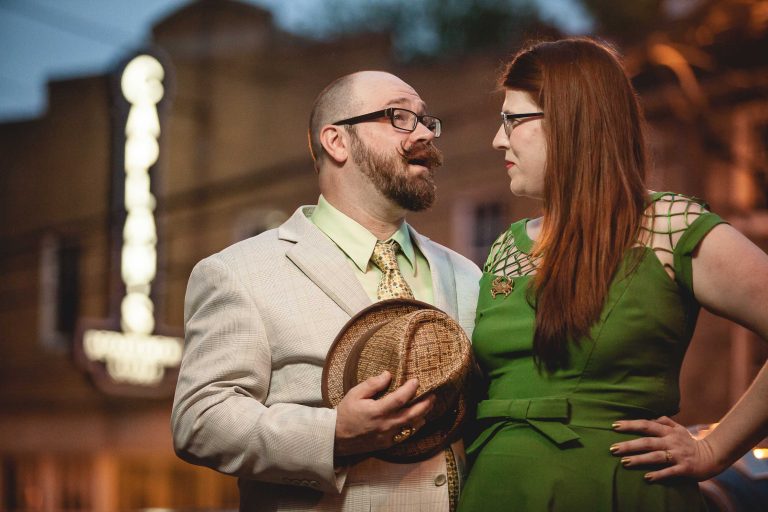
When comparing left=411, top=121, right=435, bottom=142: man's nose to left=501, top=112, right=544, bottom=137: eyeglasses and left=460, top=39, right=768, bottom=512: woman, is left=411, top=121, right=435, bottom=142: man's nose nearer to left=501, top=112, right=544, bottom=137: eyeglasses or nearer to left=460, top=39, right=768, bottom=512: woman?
left=501, top=112, right=544, bottom=137: eyeglasses

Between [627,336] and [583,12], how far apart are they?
989 inches

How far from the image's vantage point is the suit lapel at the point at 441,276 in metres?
3.39

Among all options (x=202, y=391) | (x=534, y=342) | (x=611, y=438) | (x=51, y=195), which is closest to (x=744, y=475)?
(x=611, y=438)

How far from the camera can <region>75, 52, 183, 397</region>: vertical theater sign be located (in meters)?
13.4

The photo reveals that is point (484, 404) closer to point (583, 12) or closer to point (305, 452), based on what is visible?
point (305, 452)

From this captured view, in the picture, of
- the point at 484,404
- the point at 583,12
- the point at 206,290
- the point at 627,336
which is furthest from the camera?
the point at 583,12

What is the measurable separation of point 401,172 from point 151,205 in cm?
1067

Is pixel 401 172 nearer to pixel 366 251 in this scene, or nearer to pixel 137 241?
pixel 366 251

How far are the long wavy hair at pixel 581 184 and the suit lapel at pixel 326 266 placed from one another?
728mm

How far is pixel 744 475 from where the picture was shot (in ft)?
10.0

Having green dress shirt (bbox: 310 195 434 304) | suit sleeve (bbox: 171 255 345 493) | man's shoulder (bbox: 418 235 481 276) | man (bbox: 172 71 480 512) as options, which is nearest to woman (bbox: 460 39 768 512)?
man (bbox: 172 71 480 512)

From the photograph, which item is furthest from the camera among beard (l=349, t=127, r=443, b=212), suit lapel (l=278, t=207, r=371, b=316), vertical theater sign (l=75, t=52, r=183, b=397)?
vertical theater sign (l=75, t=52, r=183, b=397)

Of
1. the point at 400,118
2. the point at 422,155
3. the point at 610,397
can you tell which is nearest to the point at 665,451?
the point at 610,397

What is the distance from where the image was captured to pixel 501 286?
282 centimetres
